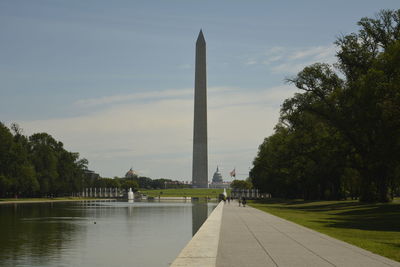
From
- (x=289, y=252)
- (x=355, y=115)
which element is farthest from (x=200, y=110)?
(x=289, y=252)

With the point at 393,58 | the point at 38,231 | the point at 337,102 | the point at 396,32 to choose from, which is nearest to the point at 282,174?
the point at 337,102

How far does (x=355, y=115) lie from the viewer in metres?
46.1

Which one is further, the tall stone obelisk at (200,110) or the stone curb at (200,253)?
the tall stone obelisk at (200,110)

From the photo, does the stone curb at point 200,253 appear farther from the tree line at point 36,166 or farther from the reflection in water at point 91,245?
the tree line at point 36,166

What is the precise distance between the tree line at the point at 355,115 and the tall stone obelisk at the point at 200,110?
4962cm

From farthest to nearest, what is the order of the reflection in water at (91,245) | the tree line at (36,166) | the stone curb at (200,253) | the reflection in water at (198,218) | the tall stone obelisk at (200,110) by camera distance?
the tall stone obelisk at (200,110) < the tree line at (36,166) < the reflection in water at (198,218) < the reflection in water at (91,245) < the stone curb at (200,253)

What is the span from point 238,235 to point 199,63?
10144 centimetres

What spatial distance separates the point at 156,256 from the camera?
20375mm

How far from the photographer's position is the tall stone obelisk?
4815 inches

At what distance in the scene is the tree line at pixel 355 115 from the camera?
1569 inches

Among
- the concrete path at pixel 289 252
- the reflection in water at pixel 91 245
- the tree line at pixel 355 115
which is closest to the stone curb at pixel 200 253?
the concrete path at pixel 289 252

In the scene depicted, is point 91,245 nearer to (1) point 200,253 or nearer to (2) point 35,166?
(1) point 200,253

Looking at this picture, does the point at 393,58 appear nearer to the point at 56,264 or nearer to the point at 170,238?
the point at 170,238

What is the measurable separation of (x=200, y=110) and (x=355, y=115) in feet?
260
